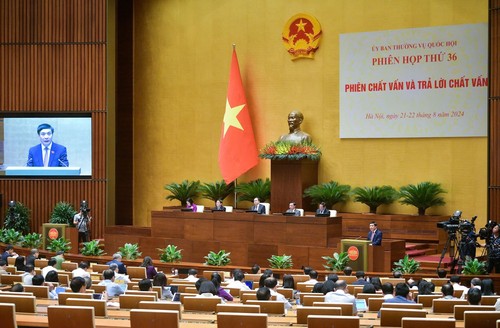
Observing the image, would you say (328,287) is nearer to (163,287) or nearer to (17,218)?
(163,287)

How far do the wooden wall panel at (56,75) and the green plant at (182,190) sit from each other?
5.38ft

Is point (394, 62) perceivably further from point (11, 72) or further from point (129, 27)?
point (11, 72)

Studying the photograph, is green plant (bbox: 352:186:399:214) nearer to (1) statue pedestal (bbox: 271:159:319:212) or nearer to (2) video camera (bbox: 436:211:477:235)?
(1) statue pedestal (bbox: 271:159:319:212)

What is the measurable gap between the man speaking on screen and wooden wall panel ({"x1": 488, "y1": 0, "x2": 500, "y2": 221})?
10.1 m

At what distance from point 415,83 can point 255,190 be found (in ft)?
14.4

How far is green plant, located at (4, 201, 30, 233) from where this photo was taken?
20209mm

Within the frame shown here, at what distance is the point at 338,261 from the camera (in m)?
14.9

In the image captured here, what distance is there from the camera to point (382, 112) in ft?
63.2

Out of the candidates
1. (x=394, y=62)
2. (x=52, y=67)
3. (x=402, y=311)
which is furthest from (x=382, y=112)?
(x=402, y=311)

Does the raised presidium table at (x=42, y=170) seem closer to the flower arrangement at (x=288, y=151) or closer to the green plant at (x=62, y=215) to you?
the green plant at (x=62, y=215)

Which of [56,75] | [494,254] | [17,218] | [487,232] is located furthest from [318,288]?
[56,75]

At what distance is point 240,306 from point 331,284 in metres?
2.65

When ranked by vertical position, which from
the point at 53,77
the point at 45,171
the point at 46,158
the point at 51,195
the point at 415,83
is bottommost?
the point at 51,195

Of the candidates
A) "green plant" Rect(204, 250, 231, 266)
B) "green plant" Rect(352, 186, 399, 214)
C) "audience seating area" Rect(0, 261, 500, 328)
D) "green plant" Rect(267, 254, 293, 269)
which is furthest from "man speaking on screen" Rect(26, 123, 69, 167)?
"audience seating area" Rect(0, 261, 500, 328)
